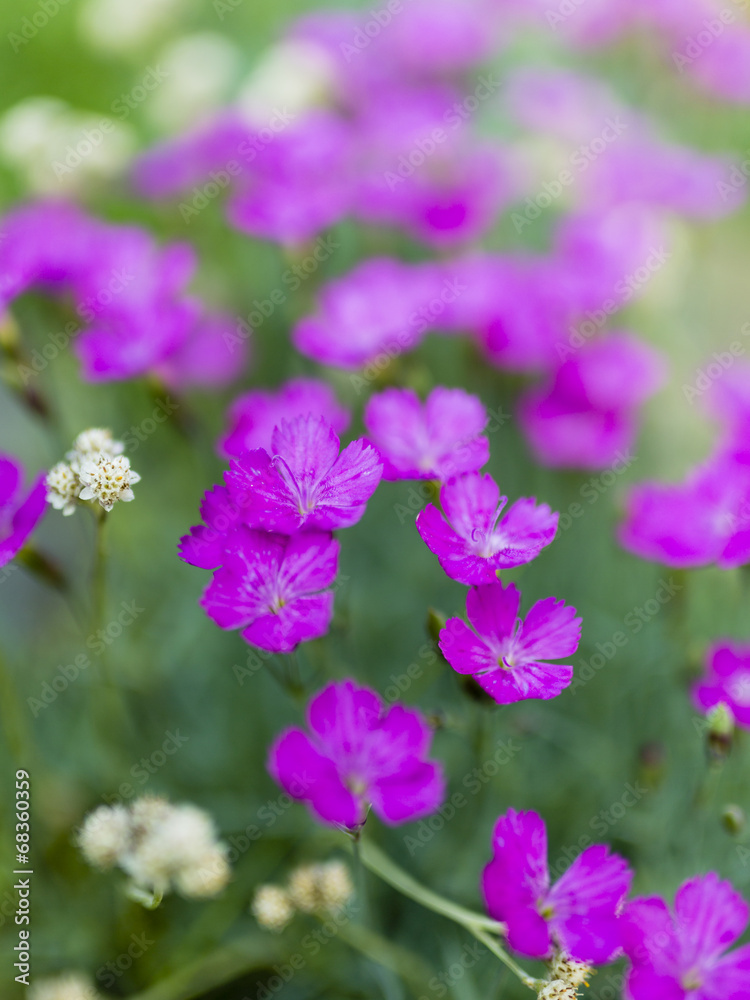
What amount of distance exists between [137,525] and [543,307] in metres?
0.67

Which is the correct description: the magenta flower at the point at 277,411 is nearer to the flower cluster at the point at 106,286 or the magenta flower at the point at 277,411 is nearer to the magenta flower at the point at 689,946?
the flower cluster at the point at 106,286

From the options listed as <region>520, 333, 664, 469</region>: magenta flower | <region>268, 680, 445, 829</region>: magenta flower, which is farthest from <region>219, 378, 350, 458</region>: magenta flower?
<region>520, 333, 664, 469</region>: magenta flower

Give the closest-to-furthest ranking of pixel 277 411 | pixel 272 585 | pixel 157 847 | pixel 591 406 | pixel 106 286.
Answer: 1. pixel 272 585
2. pixel 157 847
3. pixel 277 411
4. pixel 106 286
5. pixel 591 406

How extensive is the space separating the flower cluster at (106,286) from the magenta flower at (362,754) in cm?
47

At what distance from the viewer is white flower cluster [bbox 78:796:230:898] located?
30.1 inches

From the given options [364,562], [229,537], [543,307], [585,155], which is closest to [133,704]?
[364,562]

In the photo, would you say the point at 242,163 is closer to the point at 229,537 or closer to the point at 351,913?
the point at 229,537

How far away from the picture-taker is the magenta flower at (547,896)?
63 cm

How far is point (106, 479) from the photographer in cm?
71

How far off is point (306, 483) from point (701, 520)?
1.36 ft

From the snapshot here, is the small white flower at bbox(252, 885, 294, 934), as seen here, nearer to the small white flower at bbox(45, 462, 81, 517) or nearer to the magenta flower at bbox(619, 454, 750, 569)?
the small white flower at bbox(45, 462, 81, 517)

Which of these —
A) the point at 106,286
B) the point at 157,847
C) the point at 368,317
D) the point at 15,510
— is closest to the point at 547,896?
the point at 157,847

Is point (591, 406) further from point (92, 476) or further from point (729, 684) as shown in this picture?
point (92, 476)

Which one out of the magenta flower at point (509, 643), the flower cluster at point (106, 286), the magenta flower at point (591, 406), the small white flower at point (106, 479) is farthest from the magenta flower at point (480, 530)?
the magenta flower at point (591, 406)
